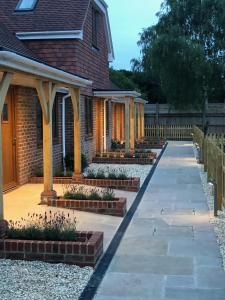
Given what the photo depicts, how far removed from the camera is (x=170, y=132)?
114 ft

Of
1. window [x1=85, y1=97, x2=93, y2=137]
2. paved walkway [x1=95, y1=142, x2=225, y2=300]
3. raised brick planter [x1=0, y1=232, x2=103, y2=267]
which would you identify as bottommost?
Result: paved walkway [x1=95, y1=142, x2=225, y2=300]

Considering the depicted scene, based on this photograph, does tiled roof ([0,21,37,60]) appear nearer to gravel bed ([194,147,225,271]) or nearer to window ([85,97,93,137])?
window ([85,97,93,137])

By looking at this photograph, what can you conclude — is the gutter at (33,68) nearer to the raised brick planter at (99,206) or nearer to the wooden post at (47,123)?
the wooden post at (47,123)

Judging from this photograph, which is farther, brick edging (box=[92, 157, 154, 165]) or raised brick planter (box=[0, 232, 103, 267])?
brick edging (box=[92, 157, 154, 165])

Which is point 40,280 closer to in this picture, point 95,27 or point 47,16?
point 47,16

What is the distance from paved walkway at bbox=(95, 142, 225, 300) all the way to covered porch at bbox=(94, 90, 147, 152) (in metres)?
8.47

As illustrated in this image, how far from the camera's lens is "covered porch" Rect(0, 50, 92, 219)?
6.77 m

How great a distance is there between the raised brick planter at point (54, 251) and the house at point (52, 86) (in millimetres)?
1938

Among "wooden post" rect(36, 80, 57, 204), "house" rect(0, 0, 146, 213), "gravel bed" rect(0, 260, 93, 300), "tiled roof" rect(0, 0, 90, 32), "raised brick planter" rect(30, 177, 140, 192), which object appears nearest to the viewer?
"gravel bed" rect(0, 260, 93, 300)

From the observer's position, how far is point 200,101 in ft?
102

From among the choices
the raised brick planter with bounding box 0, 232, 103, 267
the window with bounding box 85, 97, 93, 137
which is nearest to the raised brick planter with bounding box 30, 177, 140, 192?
the window with bounding box 85, 97, 93, 137

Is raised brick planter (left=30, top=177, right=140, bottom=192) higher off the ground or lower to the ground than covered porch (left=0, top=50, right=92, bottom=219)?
lower

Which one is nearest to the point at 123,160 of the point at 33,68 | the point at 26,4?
the point at 26,4

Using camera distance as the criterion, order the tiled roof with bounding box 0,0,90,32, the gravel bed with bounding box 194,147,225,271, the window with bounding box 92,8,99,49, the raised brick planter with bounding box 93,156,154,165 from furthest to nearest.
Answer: the window with bounding box 92,8,99,49 < the raised brick planter with bounding box 93,156,154,165 < the tiled roof with bounding box 0,0,90,32 < the gravel bed with bounding box 194,147,225,271
